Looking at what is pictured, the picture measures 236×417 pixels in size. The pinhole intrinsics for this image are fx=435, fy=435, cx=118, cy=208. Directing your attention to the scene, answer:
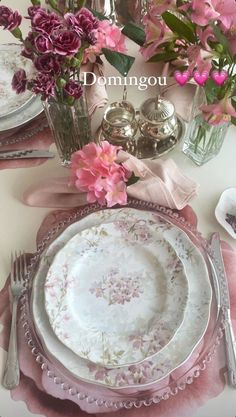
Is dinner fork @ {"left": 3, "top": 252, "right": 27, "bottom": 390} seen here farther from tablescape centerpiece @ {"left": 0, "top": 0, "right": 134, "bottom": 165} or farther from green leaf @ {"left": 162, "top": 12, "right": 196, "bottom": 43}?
green leaf @ {"left": 162, "top": 12, "right": 196, "bottom": 43}

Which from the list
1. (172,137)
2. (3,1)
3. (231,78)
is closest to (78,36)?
(231,78)

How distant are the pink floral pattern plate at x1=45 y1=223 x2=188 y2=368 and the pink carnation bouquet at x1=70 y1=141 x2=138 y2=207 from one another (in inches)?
2.0

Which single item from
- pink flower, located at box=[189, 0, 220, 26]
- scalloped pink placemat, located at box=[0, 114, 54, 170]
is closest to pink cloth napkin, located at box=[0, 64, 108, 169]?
scalloped pink placemat, located at box=[0, 114, 54, 170]

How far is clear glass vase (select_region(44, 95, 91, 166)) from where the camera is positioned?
0.71 m

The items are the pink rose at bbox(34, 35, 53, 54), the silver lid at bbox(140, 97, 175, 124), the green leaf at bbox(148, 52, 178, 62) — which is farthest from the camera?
the silver lid at bbox(140, 97, 175, 124)

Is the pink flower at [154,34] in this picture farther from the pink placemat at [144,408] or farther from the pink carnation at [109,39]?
the pink placemat at [144,408]

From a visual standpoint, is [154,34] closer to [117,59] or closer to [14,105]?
[117,59]

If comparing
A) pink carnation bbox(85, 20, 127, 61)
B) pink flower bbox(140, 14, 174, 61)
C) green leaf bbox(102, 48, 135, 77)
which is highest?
pink flower bbox(140, 14, 174, 61)

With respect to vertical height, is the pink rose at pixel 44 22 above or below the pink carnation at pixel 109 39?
above

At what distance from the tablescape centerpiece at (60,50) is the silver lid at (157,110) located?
10cm

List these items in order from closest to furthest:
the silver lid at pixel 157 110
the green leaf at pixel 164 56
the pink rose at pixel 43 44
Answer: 1. the pink rose at pixel 43 44
2. the green leaf at pixel 164 56
3. the silver lid at pixel 157 110

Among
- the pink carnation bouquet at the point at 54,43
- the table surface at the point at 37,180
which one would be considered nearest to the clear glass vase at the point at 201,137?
the table surface at the point at 37,180

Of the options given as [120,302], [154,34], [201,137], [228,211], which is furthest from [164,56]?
[120,302]

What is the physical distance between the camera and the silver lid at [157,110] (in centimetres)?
80
